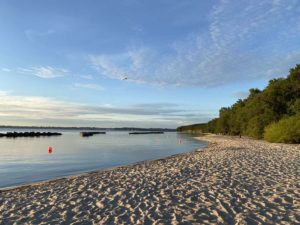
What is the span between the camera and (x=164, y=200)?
1107cm

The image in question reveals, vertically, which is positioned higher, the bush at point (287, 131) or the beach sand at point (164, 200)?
the bush at point (287, 131)

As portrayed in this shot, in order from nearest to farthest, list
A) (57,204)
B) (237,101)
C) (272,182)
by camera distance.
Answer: (57,204) → (272,182) → (237,101)

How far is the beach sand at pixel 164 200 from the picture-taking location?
8961 millimetres

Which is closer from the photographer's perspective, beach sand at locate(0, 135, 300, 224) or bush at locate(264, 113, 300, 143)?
beach sand at locate(0, 135, 300, 224)

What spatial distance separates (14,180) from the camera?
20469mm

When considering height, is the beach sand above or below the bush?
below

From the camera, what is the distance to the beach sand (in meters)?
8.96

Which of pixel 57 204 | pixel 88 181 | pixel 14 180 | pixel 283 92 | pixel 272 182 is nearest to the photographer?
pixel 57 204

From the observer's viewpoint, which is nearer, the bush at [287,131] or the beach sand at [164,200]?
the beach sand at [164,200]

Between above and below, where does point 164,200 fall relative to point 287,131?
below

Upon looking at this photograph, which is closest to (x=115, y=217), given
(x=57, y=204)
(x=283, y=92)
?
(x=57, y=204)

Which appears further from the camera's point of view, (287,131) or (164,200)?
(287,131)

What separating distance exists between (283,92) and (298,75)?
4687mm

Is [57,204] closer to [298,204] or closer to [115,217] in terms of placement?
[115,217]
